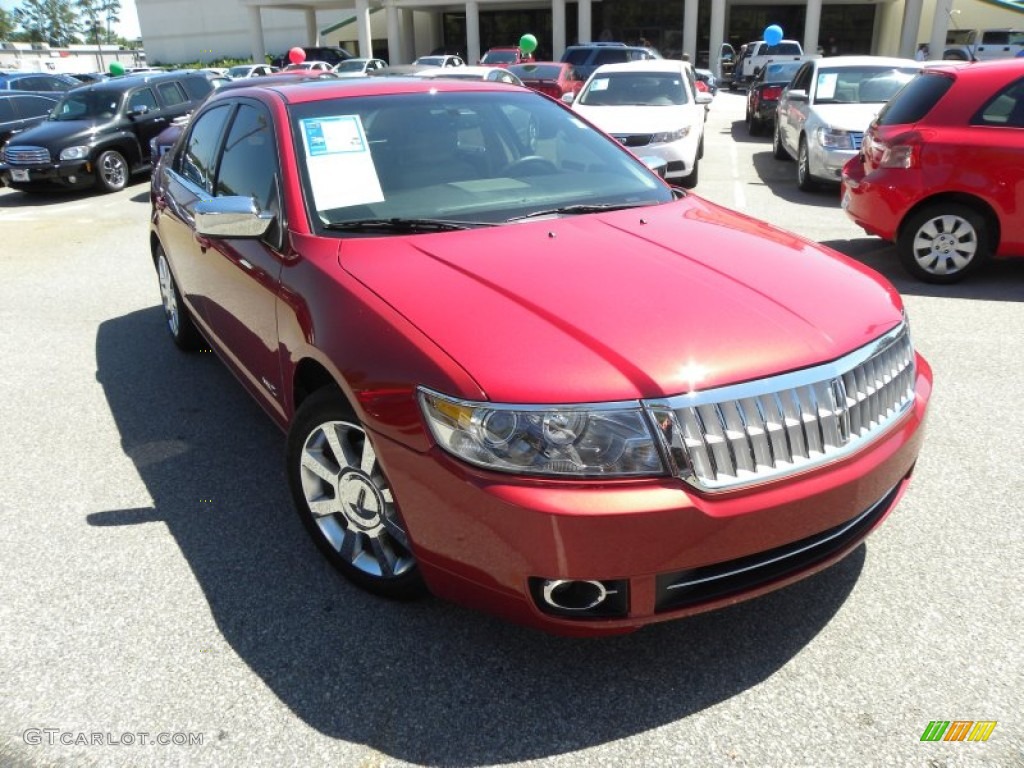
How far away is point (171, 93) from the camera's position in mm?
14445

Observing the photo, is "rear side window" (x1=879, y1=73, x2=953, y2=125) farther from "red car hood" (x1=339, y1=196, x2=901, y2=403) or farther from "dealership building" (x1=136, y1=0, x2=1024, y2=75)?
"dealership building" (x1=136, y1=0, x2=1024, y2=75)

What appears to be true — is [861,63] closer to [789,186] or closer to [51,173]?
[789,186]

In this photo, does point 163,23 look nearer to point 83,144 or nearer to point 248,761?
point 83,144

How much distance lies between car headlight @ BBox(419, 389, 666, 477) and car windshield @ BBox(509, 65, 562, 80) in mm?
18855

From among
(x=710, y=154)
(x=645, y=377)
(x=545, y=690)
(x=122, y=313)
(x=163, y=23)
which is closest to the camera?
(x=645, y=377)

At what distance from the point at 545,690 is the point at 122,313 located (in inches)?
213

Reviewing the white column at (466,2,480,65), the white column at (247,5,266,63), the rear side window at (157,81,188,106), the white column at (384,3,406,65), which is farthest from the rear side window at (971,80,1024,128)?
the white column at (247,5,266,63)

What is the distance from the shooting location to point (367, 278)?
9.04ft

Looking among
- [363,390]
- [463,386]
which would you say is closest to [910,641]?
[463,386]

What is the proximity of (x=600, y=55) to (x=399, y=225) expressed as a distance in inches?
911

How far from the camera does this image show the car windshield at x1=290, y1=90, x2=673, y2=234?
3.25m

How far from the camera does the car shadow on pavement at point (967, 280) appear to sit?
21.2ft

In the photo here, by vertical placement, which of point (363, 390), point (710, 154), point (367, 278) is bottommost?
point (710, 154)

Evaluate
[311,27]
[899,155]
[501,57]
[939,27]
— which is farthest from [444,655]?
[311,27]
